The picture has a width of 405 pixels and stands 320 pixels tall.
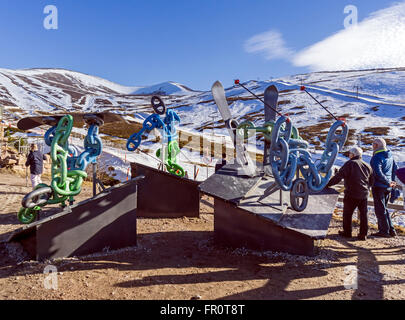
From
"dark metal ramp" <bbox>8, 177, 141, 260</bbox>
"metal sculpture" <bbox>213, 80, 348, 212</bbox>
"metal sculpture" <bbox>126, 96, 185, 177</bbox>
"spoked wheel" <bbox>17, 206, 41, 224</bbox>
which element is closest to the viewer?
"dark metal ramp" <bbox>8, 177, 141, 260</bbox>

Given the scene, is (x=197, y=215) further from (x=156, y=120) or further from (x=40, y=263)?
(x=40, y=263)

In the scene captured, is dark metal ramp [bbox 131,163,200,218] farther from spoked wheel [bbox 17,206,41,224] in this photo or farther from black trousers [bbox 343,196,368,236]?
black trousers [bbox 343,196,368,236]

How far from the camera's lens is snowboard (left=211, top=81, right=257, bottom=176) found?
21.2 feet

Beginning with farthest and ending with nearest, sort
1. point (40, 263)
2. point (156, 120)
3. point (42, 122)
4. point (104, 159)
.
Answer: point (104, 159), point (156, 120), point (42, 122), point (40, 263)

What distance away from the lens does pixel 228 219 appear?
5930mm

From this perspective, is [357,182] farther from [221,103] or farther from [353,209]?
[221,103]

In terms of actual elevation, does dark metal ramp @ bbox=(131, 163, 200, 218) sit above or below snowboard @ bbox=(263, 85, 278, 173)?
below

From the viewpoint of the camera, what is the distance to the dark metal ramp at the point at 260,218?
5.27 m

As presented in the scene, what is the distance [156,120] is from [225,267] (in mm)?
6501

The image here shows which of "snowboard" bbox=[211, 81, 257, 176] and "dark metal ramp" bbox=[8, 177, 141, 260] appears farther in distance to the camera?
"snowboard" bbox=[211, 81, 257, 176]

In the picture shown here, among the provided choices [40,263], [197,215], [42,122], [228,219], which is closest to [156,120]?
[197,215]

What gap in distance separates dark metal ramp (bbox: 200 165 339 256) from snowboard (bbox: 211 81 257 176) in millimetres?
396

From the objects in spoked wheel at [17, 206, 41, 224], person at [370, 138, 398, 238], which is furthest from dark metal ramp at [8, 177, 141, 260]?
person at [370, 138, 398, 238]

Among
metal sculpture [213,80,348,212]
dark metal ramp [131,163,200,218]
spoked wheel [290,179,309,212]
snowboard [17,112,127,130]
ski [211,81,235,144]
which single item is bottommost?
dark metal ramp [131,163,200,218]
